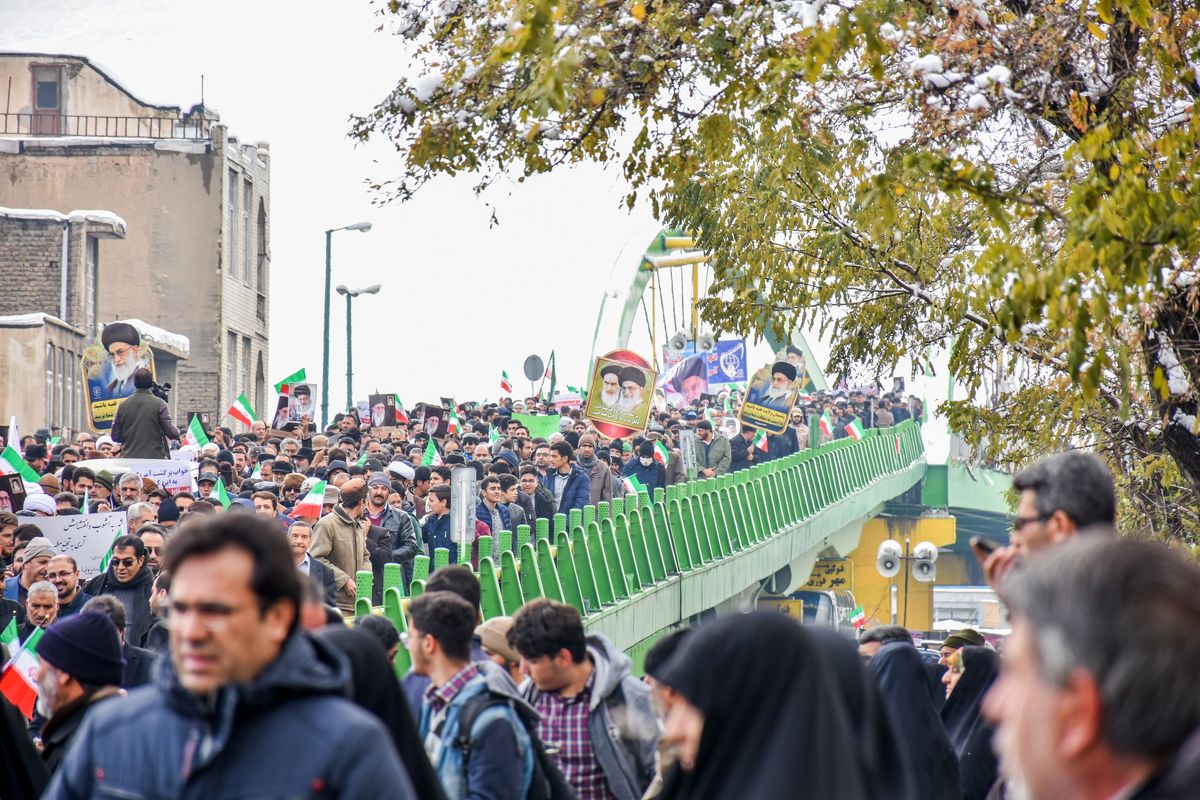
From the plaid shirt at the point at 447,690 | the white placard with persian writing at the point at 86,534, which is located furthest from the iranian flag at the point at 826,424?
the plaid shirt at the point at 447,690

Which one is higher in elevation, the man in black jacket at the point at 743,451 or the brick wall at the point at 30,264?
the brick wall at the point at 30,264

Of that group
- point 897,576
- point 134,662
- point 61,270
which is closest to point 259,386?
point 61,270

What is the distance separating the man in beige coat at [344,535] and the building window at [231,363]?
4286 centimetres

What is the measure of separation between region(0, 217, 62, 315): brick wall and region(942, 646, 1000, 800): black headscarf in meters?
42.0

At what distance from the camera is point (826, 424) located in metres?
44.6

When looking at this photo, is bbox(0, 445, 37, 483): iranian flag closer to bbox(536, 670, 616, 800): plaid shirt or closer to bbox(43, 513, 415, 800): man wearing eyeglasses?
bbox(536, 670, 616, 800): plaid shirt

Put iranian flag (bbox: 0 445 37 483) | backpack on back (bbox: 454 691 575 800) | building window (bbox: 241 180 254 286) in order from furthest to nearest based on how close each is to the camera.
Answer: building window (bbox: 241 180 254 286), iranian flag (bbox: 0 445 37 483), backpack on back (bbox: 454 691 575 800)

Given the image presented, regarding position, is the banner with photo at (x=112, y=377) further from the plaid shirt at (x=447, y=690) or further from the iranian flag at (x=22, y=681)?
the plaid shirt at (x=447, y=690)

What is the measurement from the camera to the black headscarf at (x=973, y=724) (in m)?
6.97

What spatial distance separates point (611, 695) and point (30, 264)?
1706 inches

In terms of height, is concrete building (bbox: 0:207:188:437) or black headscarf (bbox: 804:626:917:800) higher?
concrete building (bbox: 0:207:188:437)

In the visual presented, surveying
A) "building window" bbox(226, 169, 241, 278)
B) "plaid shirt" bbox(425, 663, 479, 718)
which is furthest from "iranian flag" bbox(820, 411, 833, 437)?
"plaid shirt" bbox(425, 663, 479, 718)

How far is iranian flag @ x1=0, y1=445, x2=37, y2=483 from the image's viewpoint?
16.2m

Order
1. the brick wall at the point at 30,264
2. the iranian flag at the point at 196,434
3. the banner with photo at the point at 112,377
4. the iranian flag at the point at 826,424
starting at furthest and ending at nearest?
the brick wall at the point at 30,264 → the iranian flag at the point at 826,424 → the iranian flag at the point at 196,434 → the banner with photo at the point at 112,377
